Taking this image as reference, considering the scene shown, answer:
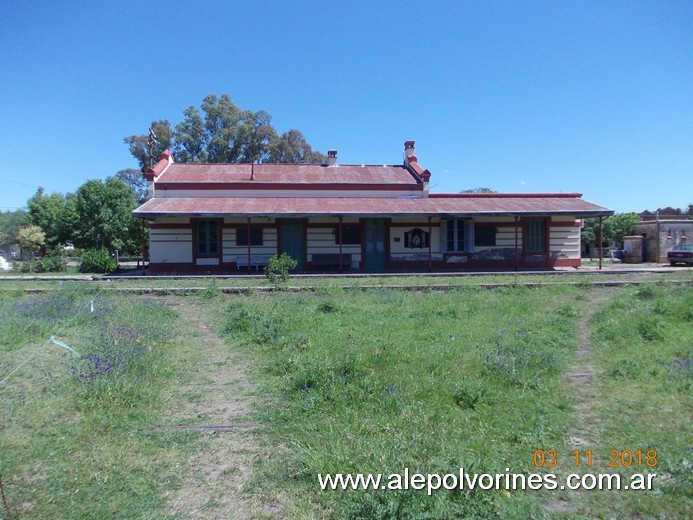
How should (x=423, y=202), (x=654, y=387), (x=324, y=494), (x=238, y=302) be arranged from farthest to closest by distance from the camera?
(x=423, y=202), (x=238, y=302), (x=654, y=387), (x=324, y=494)

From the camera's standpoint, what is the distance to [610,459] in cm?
370

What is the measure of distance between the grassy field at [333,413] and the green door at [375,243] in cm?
1408

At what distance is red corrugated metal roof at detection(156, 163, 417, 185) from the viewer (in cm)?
2559

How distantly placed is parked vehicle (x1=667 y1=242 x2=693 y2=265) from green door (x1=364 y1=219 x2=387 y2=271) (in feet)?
58.1

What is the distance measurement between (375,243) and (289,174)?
24.8ft

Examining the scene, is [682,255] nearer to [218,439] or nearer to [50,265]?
[218,439]

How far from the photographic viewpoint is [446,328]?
8773mm

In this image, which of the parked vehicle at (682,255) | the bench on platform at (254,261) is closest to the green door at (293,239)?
the bench on platform at (254,261)

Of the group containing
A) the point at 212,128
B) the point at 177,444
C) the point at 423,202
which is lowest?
the point at 177,444

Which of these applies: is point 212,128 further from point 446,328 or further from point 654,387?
point 654,387

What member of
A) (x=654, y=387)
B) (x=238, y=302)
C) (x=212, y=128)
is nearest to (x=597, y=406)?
(x=654, y=387)

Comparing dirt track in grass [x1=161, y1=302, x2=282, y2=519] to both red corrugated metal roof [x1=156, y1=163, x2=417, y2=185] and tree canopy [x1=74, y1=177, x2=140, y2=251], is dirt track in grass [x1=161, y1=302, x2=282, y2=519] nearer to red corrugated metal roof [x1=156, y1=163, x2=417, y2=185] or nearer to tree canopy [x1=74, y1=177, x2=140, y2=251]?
red corrugated metal roof [x1=156, y1=163, x2=417, y2=185]

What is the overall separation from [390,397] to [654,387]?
3035 millimetres

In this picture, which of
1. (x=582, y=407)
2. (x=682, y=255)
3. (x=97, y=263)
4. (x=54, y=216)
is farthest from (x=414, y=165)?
(x=54, y=216)
